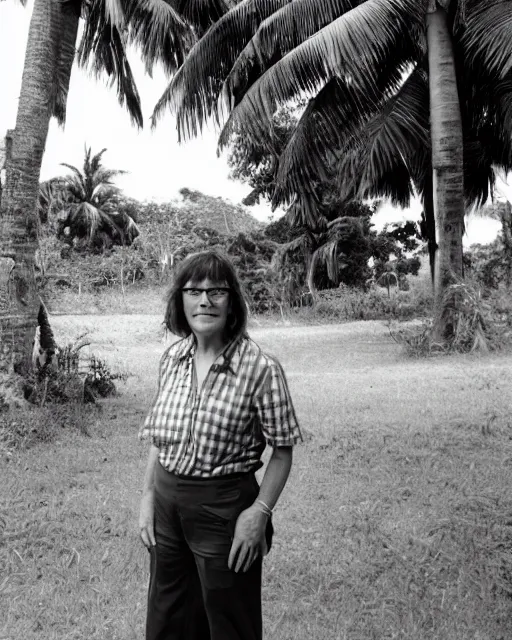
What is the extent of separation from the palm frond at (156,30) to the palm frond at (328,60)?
7.09ft

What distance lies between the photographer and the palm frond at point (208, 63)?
12891mm

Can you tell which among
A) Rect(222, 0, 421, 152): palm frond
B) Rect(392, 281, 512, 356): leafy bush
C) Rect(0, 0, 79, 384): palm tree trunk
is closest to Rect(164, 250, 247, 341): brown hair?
Rect(0, 0, 79, 384): palm tree trunk

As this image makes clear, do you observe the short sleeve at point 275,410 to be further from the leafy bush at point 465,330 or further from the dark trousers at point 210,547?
the leafy bush at point 465,330

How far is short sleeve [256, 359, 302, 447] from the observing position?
197 centimetres

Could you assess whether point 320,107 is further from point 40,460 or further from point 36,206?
point 40,460

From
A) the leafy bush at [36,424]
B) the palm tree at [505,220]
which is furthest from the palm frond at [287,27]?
the palm tree at [505,220]

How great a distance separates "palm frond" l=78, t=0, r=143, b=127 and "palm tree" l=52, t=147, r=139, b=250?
23.4 meters

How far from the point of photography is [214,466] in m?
1.98

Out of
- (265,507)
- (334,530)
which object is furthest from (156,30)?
(265,507)

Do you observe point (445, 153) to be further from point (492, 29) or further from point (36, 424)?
point (36, 424)

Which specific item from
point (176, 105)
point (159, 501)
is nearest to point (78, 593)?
point (159, 501)

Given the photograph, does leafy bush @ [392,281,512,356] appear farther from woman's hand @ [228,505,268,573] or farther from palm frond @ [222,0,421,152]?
woman's hand @ [228,505,268,573]

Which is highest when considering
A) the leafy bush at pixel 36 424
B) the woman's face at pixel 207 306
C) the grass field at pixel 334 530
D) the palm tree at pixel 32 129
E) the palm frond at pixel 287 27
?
the palm frond at pixel 287 27

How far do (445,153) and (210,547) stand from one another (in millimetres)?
12030
